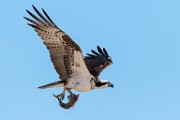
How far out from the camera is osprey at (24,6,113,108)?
17.6 metres

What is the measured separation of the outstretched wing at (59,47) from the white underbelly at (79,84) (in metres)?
0.22

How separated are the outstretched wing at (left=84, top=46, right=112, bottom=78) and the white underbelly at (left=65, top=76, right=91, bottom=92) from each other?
157 cm

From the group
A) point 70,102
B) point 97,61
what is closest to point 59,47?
point 70,102

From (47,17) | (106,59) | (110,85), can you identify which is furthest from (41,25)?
(106,59)

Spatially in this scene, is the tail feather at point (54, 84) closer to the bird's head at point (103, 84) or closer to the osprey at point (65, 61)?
the osprey at point (65, 61)

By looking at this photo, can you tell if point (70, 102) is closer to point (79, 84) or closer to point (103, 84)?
point (79, 84)

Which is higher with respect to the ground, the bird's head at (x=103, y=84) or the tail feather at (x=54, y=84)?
the bird's head at (x=103, y=84)

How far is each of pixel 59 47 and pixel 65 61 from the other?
52 cm

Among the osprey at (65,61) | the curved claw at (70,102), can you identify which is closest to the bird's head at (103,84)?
the osprey at (65,61)

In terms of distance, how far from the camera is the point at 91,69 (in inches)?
826

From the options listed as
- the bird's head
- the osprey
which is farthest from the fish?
the bird's head

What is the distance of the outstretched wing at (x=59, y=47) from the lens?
1759 centimetres

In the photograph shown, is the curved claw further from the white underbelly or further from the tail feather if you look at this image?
the tail feather

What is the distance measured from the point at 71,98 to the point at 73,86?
0.48 m
